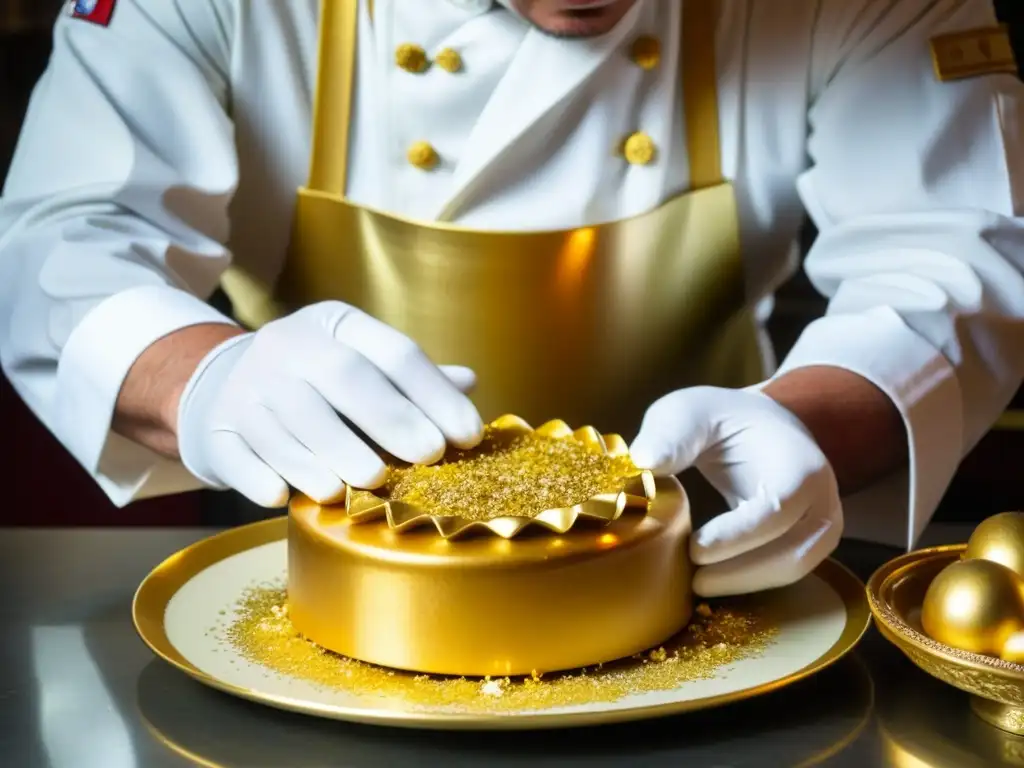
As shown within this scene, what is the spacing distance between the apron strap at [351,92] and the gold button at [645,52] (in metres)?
0.06

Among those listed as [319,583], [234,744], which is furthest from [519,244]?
[234,744]

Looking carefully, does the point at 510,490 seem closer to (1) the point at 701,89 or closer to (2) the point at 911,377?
(2) the point at 911,377

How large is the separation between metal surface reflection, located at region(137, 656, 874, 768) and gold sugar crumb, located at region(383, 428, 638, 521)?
148 mm

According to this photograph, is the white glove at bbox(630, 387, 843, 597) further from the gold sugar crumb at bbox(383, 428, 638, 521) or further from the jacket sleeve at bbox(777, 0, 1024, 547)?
the jacket sleeve at bbox(777, 0, 1024, 547)

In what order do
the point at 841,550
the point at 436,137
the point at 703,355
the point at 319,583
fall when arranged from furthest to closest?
the point at 703,355
the point at 436,137
the point at 841,550
the point at 319,583

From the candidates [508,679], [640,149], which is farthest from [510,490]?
[640,149]

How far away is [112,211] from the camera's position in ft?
3.95

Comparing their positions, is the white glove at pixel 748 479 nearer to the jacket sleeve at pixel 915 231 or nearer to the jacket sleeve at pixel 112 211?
the jacket sleeve at pixel 915 231

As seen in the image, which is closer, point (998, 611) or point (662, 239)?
point (998, 611)

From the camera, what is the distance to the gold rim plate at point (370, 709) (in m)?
0.68

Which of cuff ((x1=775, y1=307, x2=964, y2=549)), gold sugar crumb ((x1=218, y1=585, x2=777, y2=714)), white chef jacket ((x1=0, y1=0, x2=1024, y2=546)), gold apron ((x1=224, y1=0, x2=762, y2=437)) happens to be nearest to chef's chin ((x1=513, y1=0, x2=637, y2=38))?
white chef jacket ((x1=0, y1=0, x2=1024, y2=546))

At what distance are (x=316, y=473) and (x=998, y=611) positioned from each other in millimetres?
469

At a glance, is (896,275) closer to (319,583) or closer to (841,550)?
(841,550)

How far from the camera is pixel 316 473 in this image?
881 millimetres
